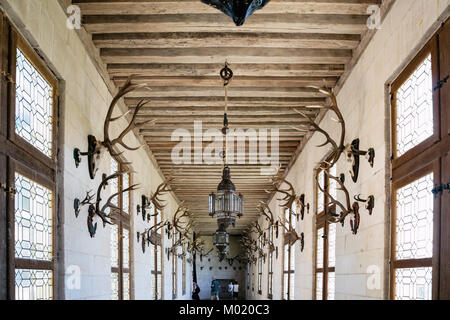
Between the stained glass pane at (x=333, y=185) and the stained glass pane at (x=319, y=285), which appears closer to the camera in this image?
the stained glass pane at (x=333, y=185)

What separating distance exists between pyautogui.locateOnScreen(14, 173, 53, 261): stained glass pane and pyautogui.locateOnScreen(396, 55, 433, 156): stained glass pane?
2.83 m

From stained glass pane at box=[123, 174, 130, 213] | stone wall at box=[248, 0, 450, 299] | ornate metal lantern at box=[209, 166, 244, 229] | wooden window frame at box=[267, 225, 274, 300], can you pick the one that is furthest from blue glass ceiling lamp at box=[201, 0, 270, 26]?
wooden window frame at box=[267, 225, 274, 300]

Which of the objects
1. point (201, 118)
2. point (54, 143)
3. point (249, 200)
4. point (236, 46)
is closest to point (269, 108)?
point (201, 118)

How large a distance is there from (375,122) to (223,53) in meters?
1.85

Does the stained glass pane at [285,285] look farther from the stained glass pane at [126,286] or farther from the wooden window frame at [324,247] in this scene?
the stained glass pane at [126,286]

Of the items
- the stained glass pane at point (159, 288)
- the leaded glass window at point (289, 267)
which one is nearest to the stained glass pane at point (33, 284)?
the leaded glass window at point (289, 267)

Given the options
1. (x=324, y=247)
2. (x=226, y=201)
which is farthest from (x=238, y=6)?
(x=324, y=247)

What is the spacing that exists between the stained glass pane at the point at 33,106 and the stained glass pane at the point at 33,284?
0.92m

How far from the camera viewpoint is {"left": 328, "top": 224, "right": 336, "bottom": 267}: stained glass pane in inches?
269

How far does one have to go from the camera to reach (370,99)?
5.05 m

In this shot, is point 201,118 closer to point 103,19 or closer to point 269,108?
point 269,108

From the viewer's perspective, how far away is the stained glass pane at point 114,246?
704 cm

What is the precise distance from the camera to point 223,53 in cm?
575

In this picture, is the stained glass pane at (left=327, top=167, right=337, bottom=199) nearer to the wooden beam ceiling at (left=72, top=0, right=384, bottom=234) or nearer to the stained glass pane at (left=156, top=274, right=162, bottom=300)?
the wooden beam ceiling at (left=72, top=0, right=384, bottom=234)
